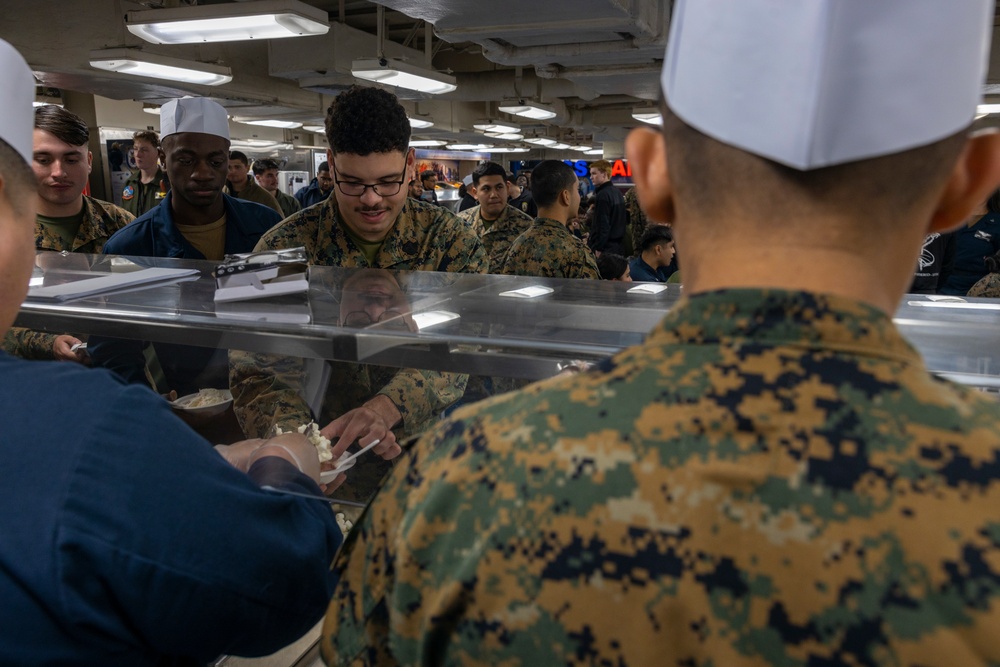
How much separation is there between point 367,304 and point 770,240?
4.01 ft

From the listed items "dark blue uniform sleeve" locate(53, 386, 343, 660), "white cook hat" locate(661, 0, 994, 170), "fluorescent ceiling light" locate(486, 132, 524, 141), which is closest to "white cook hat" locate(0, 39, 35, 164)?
"dark blue uniform sleeve" locate(53, 386, 343, 660)

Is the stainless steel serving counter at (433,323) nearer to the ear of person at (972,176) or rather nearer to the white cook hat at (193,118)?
the ear of person at (972,176)

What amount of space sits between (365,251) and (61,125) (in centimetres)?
184

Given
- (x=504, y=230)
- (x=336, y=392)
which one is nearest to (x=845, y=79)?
(x=336, y=392)

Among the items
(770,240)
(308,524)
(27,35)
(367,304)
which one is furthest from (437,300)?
(27,35)

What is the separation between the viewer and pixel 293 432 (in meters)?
1.57

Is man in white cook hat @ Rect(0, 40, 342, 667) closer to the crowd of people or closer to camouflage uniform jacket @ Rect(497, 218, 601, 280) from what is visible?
the crowd of people

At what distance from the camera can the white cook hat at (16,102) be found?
1022mm

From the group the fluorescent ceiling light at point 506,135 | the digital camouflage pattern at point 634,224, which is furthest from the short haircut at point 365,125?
the fluorescent ceiling light at point 506,135

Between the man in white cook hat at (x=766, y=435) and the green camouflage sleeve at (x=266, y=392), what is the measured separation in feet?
3.26

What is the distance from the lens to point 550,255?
4371mm

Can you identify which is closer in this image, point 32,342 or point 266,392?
point 266,392

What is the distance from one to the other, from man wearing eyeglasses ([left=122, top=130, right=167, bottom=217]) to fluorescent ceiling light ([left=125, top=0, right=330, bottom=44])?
115 centimetres

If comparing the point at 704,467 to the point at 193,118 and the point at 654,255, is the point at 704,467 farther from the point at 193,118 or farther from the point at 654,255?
the point at 654,255
